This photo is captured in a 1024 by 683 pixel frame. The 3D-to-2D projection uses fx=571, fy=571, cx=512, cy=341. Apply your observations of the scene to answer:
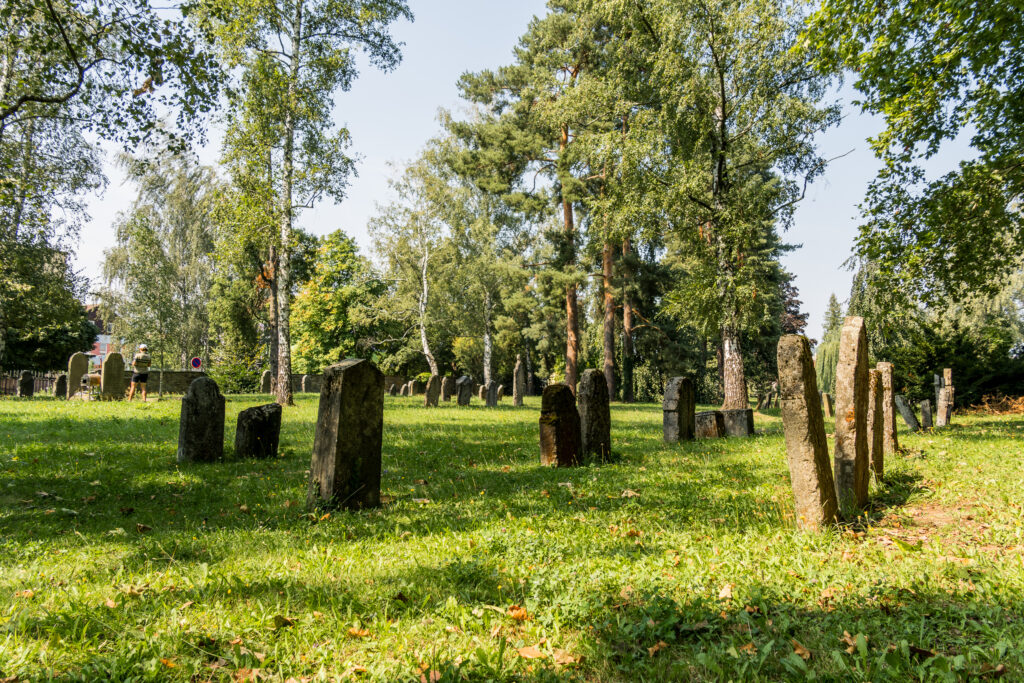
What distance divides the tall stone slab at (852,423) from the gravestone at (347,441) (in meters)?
4.70

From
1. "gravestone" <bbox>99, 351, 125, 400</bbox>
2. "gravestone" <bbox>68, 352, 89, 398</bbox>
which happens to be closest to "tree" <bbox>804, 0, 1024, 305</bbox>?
"gravestone" <bbox>99, 351, 125, 400</bbox>

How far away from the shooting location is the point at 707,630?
332 cm

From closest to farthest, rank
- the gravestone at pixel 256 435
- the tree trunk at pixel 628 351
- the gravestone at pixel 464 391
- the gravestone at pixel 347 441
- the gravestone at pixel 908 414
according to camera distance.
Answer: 1. the gravestone at pixel 347 441
2. the gravestone at pixel 256 435
3. the gravestone at pixel 908 414
4. the gravestone at pixel 464 391
5. the tree trunk at pixel 628 351

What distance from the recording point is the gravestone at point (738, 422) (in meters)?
14.3

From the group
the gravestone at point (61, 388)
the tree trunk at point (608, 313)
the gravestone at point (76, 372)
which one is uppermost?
the tree trunk at point (608, 313)

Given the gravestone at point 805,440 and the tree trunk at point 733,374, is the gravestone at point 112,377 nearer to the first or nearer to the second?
the tree trunk at point 733,374

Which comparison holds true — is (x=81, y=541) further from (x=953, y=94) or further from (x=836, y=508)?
(x=953, y=94)

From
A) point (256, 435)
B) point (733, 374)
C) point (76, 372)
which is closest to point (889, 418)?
point (733, 374)

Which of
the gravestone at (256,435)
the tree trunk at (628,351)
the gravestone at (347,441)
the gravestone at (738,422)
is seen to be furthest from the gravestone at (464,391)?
the gravestone at (347,441)

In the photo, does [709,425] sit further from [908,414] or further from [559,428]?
[559,428]

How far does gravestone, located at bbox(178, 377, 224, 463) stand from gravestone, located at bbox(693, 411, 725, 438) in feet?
33.2

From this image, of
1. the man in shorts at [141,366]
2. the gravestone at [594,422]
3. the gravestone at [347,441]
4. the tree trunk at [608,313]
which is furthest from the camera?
the tree trunk at [608,313]

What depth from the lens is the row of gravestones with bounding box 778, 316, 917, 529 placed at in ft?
16.9

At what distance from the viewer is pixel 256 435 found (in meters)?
9.48
